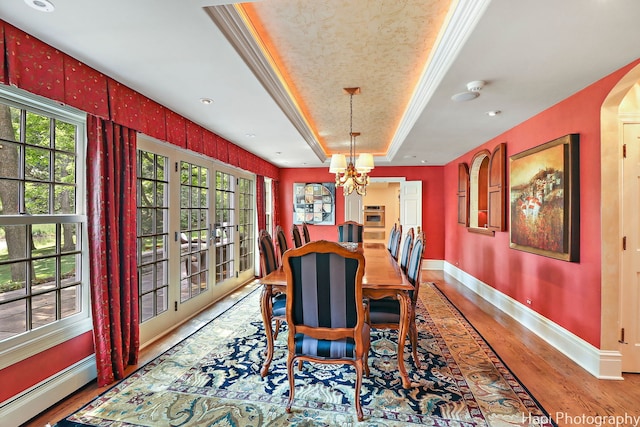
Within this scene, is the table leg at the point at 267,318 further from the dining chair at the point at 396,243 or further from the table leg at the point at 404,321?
the dining chair at the point at 396,243

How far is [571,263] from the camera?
9.14 feet

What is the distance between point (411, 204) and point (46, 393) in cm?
648

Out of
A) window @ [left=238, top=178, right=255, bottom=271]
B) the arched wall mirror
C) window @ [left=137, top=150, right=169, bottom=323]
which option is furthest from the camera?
window @ [left=238, top=178, right=255, bottom=271]

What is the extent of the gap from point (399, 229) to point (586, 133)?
2.17 meters

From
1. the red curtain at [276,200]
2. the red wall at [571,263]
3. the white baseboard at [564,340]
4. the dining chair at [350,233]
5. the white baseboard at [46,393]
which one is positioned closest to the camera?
the white baseboard at [46,393]

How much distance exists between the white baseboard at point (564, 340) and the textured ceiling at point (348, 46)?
2765mm

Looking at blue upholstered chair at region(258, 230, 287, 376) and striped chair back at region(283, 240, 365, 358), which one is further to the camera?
blue upholstered chair at region(258, 230, 287, 376)

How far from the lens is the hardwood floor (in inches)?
77.4

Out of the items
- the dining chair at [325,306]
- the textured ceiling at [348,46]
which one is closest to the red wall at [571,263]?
the textured ceiling at [348,46]

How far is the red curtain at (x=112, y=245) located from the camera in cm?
231

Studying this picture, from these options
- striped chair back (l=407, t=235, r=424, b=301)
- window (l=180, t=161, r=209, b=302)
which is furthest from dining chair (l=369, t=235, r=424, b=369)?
window (l=180, t=161, r=209, b=302)

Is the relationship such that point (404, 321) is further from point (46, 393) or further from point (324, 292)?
point (46, 393)

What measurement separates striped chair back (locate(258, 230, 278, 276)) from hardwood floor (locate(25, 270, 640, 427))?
4.13 ft

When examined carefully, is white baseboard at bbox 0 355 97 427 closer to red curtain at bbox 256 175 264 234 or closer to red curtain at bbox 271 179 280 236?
red curtain at bbox 256 175 264 234
